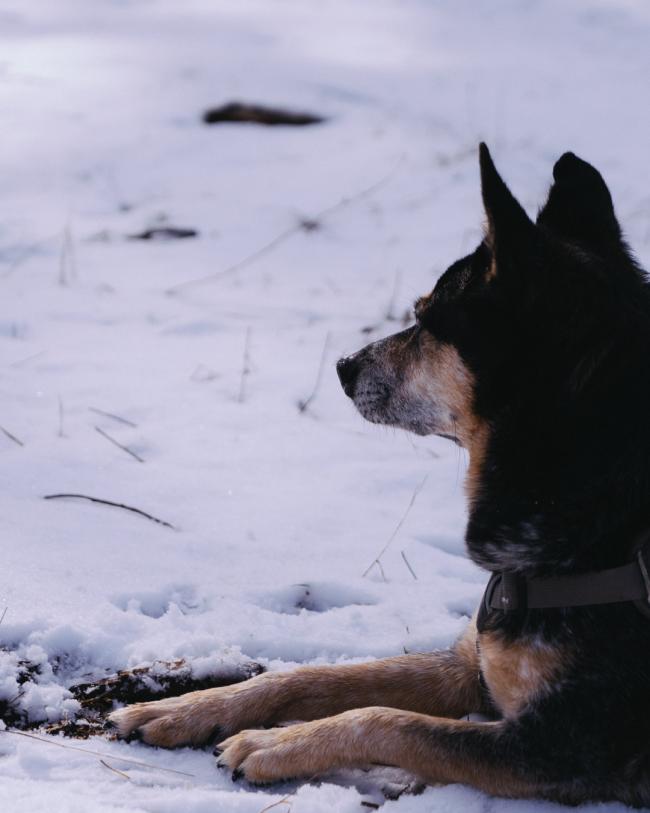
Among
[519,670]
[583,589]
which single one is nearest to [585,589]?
[583,589]

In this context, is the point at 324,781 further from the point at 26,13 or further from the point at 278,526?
the point at 26,13

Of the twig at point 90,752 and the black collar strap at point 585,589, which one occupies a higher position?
the black collar strap at point 585,589

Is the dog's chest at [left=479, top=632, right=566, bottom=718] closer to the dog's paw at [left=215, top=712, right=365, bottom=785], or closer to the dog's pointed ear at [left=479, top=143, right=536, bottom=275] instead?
the dog's paw at [left=215, top=712, right=365, bottom=785]

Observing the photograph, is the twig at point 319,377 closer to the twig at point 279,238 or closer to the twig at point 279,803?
the twig at point 279,238

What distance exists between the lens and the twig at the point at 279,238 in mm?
7148

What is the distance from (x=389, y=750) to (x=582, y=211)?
6.05 ft

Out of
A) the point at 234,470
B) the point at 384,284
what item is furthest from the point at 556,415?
the point at 384,284

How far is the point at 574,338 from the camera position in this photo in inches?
109

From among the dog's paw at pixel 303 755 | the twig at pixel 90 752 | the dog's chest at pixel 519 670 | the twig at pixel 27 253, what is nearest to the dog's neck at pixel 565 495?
the dog's chest at pixel 519 670

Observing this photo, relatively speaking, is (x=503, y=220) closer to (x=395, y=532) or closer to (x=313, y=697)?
(x=313, y=697)

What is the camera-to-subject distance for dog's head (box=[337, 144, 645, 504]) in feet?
9.08

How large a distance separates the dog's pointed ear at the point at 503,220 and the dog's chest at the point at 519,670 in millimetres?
1126

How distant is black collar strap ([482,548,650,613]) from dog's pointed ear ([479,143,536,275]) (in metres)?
0.93

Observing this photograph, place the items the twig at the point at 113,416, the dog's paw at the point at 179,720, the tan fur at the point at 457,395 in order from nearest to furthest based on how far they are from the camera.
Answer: the dog's paw at the point at 179,720, the tan fur at the point at 457,395, the twig at the point at 113,416
